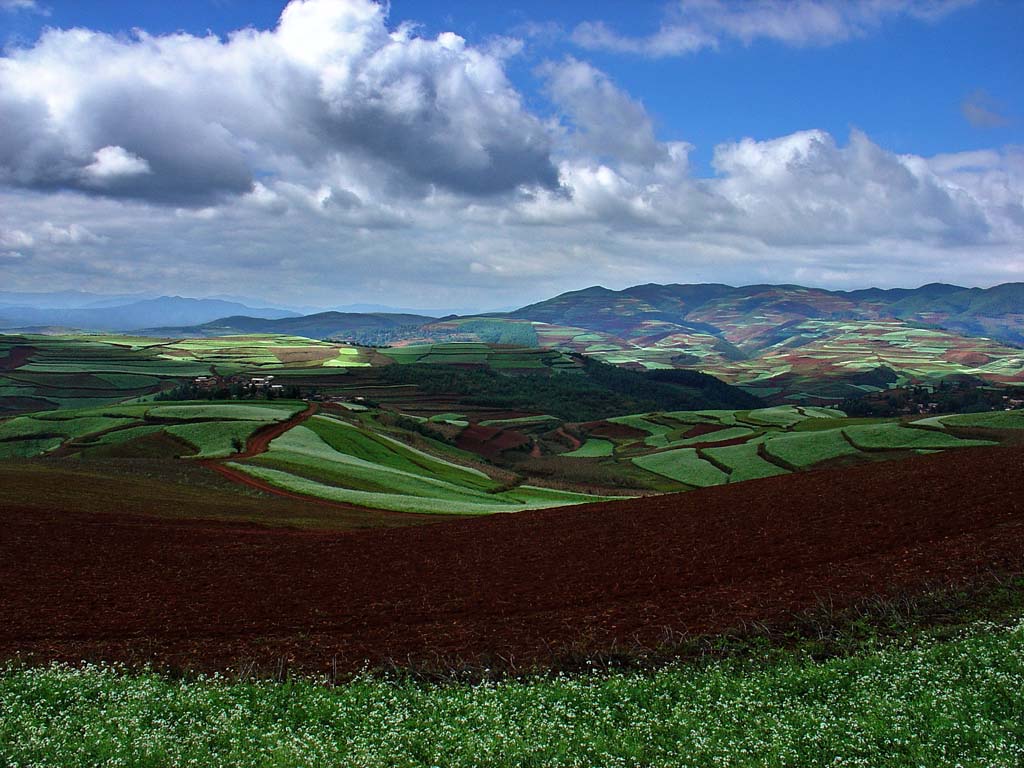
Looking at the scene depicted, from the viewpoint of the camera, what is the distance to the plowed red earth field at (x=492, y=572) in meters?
18.1

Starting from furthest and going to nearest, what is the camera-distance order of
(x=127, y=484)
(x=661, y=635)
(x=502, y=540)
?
(x=127, y=484) < (x=502, y=540) < (x=661, y=635)

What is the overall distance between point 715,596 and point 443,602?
8.35m

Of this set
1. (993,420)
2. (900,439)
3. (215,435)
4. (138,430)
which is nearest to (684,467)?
(900,439)

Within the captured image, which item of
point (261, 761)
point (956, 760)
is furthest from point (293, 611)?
Answer: point (956, 760)

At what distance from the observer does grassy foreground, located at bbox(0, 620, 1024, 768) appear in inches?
444

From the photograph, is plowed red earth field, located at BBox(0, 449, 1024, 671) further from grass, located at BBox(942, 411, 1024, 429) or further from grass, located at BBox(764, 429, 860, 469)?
grass, located at BBox(942, 411, 1024, 429)

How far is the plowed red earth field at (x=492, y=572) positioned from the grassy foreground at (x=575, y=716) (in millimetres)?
2173

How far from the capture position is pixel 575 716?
13.0 metres

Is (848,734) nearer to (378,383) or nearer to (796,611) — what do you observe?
(796,611)

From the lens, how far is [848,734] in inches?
452

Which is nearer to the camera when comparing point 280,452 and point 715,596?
point 715,596

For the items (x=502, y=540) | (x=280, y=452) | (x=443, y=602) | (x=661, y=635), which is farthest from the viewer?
(x=280, y=452)

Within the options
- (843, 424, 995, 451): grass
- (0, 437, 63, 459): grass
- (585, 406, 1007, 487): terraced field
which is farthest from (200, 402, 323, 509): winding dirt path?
(843, 424, 995, 451): grass

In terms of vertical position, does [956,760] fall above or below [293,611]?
above
